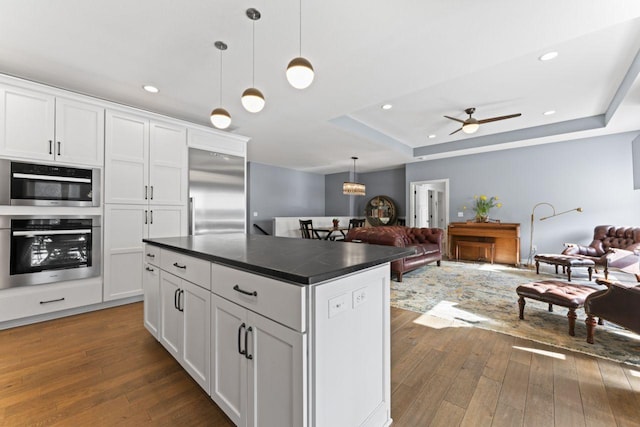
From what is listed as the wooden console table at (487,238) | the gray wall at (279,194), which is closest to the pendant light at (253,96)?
the gray wall at (279,194)

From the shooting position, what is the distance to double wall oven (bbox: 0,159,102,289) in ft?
8.22

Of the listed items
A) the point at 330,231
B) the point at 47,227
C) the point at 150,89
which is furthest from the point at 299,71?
the point at 330,231

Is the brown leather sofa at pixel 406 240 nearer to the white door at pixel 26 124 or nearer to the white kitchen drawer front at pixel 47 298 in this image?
the white kitchen drawer front at pixel 47 298

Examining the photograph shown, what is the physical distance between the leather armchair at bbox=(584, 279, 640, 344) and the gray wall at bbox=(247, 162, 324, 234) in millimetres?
6664

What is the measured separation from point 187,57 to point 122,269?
2501 mm

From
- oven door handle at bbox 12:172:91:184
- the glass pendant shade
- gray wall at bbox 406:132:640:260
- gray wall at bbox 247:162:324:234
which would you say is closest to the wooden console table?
gray wall at bbox 406:132:640:260

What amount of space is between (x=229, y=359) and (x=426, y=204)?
738cm

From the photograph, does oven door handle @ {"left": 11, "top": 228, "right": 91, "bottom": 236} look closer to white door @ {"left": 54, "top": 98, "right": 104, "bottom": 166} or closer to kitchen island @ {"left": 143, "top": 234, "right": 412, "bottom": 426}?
white door @ {"left": 54, "top": 98, "right": 104, "bottom": 166}

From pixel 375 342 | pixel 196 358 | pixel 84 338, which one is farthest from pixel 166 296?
pixel 375 342

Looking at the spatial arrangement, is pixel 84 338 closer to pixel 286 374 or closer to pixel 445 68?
pixel 286 374

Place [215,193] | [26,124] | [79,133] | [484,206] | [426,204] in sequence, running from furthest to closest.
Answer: [426,204] → [484,206] → [215,193] → [79,133] → [26,124]

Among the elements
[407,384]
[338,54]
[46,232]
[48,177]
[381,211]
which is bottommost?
[407,384]

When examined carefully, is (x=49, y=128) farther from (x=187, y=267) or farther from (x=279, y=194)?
(x=279, y=194)

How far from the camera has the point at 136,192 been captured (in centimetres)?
323
